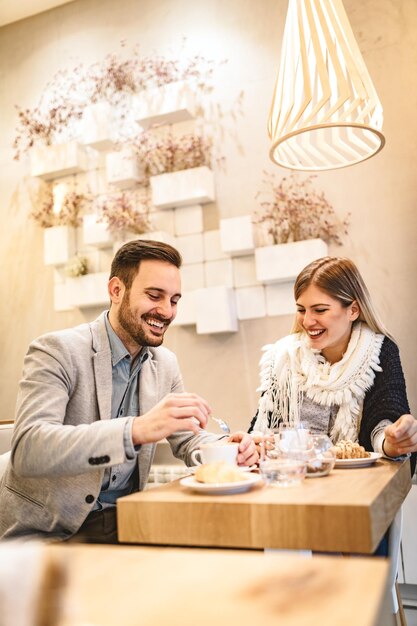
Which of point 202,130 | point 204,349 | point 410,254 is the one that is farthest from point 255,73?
point 204,349

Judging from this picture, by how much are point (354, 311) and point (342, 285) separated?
117 millimetres

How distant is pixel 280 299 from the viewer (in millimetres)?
3006

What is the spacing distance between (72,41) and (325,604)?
4081mm

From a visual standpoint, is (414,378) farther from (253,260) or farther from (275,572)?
(275,572)

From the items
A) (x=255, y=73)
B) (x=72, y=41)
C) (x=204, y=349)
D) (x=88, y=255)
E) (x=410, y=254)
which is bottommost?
(x=204, y=349)

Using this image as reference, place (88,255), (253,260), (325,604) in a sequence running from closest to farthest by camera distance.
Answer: (325,604)
(253,260)
(88,255)

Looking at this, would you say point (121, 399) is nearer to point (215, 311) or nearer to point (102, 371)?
point (102, 371)

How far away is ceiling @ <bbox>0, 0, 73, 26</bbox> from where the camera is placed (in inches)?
153

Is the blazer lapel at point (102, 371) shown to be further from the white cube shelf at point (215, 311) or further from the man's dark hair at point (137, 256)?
the white cube shelf at point (215, 311)

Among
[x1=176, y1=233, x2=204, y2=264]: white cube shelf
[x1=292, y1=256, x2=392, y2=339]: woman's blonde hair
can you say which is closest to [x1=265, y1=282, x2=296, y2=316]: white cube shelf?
[x1=176, y1=233, x2=204, y2=264]: white cube shelf

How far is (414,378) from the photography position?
2.68m

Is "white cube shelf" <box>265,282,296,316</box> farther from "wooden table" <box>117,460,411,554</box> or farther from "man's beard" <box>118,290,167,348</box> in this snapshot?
"wooden table" <box>117,460,411,554</box>

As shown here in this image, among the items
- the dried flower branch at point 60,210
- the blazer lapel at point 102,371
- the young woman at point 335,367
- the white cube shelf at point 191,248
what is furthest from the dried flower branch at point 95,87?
the blazer lapel at point 102,371

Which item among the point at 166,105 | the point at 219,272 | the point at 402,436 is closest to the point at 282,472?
the point at 402,436
